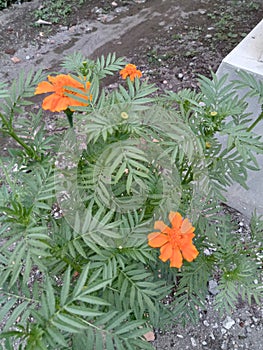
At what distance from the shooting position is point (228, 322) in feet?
5.78

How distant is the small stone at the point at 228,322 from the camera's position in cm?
175

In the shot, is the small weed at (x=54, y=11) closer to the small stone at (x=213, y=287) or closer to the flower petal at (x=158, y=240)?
the small stone at (x=213, y=287)

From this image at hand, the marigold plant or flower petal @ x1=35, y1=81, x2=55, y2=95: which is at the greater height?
flower petal @ x1=35, y1=81, x2=55, y2=95

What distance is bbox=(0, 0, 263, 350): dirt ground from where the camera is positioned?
3.04 m

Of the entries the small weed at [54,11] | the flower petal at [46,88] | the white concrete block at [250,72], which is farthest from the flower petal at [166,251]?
the small weed at [54,11]

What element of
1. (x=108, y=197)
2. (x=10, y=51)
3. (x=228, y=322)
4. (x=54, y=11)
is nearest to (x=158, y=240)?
(x=108, y=197)

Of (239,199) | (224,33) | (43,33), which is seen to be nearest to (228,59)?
(239,199)

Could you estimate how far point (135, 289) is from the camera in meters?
1.13

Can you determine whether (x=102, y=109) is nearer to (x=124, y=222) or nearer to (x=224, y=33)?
(x=124, y=222)

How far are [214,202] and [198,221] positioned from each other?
0.26ft

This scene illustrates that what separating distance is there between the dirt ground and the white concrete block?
3.07ft

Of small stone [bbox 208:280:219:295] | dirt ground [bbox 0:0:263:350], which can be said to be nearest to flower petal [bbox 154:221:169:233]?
small stone [bbox 208:280:219:295]

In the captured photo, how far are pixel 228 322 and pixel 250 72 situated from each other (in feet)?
3.38

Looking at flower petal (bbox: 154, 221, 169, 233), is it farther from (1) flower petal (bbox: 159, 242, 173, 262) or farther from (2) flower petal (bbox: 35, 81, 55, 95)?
(2) flower petal (bbox: 35, 81, 55, 95)
